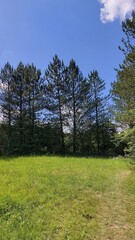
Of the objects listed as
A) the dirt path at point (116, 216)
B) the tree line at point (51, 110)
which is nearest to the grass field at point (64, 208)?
the dirt path at point (116, 216)

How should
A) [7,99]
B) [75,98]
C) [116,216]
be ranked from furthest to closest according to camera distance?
1. [75,98]
2. [7,99]
3. [116,216]

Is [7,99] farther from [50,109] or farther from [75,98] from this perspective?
[75,98]

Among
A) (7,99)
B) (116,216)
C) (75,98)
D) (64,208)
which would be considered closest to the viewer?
(116,216)

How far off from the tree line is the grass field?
17.5 metres

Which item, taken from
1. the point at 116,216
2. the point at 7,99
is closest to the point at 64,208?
the point at 116,216

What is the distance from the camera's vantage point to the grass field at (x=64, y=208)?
5.04 m

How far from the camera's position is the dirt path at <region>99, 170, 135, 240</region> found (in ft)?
16.8

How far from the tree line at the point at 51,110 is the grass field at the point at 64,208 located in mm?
17493

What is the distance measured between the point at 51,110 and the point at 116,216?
75.1 feet

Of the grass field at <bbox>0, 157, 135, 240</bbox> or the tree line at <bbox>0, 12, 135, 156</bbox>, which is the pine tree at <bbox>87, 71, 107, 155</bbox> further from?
the grass field at <bbox>0, 157, 135, 240</bbox>

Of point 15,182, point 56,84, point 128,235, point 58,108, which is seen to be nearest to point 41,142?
point 58,108

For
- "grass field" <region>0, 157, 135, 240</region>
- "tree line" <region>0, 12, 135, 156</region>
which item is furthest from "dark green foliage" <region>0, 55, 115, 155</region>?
"grass field" <region>0, 157, 135, 240</region>

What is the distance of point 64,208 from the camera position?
21.0 ft

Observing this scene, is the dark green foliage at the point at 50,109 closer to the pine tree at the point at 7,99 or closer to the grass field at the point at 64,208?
the pine tree at the point at 7,99
